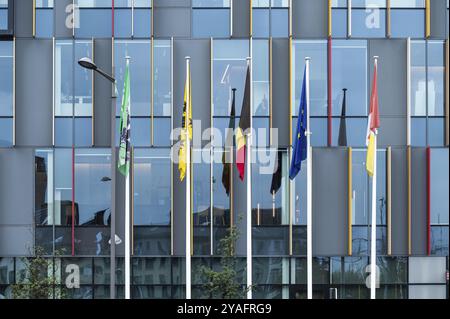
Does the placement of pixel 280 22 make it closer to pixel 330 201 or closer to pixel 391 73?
pixel 391 73

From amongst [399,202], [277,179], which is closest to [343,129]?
[277,179]

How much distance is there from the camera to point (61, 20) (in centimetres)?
2430

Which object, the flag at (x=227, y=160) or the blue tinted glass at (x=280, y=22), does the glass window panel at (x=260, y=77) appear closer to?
the blue tinted glass at (x=280, y=22)

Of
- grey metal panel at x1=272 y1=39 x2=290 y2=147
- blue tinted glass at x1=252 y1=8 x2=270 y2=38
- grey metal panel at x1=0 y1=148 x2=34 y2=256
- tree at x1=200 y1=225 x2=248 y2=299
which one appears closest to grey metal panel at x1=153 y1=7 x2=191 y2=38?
blue tinted glass at x1=252 y1=8 x2=270 y2=38

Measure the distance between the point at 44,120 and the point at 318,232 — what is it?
11.0 m

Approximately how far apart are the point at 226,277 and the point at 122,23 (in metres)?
10.3

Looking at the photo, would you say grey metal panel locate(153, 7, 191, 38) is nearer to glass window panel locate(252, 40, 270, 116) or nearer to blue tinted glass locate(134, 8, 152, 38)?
blue tinted glass locate(134, 8, 152, 38)

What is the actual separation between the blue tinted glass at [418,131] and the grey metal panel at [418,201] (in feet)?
0.87

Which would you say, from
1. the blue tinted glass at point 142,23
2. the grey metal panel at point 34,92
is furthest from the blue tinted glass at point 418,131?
the grey metal panel at point 34,92
